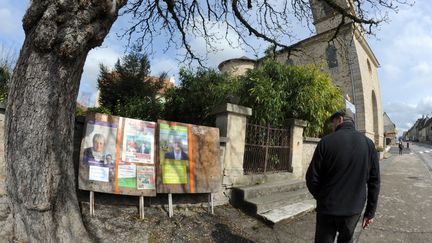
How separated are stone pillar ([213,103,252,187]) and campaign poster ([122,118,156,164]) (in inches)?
62.8

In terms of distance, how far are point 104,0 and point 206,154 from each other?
3072 millimetres

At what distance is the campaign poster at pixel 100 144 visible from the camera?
4.00 m

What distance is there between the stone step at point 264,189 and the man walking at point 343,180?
2693mm

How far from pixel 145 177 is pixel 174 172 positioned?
512 mm

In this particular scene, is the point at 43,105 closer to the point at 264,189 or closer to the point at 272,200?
the point at 272,200

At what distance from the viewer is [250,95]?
26.4 ft

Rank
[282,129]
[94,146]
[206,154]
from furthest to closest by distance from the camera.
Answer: [282,129] → [206,154] → [94,146]

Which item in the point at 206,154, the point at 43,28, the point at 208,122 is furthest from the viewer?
the point at 208,122

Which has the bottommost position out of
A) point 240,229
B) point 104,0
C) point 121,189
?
point 240,229

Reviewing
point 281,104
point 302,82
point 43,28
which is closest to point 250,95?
point 281,104

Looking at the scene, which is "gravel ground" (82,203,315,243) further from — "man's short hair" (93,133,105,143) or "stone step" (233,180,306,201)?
"man's short hair" (93,133,105,143)

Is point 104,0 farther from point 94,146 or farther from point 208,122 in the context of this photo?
point 208,122

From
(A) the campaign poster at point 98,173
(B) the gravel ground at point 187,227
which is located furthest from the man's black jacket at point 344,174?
(A) the campaign poster at point 98,173

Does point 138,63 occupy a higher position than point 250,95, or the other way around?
point 138,63
